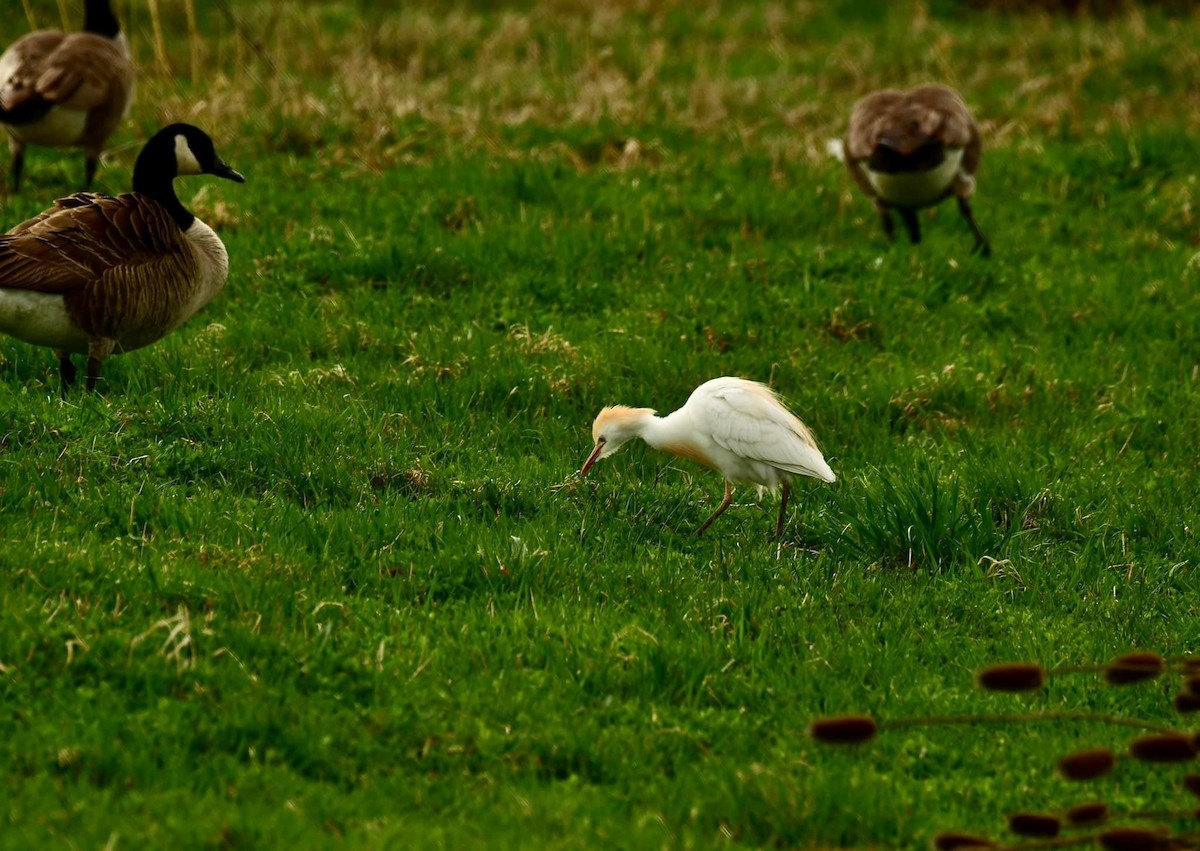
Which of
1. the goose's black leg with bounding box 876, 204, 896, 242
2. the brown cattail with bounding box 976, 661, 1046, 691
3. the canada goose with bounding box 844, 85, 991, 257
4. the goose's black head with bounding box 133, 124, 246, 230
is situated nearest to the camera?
the brown cattail with bounding box 976, 661, 1046, 691

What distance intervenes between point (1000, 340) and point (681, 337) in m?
2.24

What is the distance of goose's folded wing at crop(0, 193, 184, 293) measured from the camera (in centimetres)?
719

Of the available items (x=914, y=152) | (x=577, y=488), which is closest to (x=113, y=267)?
(x=577, y=488)

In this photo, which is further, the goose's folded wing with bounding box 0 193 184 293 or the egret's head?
the egret's head

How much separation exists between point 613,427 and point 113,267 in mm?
2701

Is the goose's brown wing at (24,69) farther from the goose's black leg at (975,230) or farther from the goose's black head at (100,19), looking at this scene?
the goose's black leg at (975,230)

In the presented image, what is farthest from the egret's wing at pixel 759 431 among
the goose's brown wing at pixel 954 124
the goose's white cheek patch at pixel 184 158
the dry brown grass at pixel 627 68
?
the dry brown grass at pixel 627 68

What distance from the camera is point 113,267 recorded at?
24.3 ft

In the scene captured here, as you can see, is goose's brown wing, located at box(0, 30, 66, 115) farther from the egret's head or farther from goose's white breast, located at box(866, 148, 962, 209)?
goose's white breast, located at box(866, 148, 962, 209)

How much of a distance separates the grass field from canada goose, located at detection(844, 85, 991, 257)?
0.35 metres

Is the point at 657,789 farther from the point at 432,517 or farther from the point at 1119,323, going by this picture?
the point at 1119,323

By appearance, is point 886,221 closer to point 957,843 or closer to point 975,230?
point 975,230

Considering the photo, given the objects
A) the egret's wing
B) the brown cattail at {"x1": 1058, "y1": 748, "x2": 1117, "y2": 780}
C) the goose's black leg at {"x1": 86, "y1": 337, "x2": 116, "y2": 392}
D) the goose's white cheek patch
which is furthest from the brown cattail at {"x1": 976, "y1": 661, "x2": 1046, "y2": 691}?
the goose's white cheek patch

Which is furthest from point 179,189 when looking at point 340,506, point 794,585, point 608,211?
point 794,585
